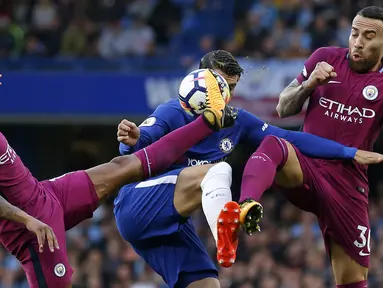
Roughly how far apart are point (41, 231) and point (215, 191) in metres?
1.16

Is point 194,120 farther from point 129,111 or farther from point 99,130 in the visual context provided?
point 99,130

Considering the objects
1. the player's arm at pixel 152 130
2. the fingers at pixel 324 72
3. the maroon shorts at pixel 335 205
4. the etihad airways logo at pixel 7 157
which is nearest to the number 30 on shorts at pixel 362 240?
the maroon shorts at pixel 335 205

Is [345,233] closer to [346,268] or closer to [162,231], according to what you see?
[346,268]

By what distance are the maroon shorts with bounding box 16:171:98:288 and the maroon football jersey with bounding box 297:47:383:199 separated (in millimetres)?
1744

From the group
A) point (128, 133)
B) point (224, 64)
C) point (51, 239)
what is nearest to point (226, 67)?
point (224, 64)

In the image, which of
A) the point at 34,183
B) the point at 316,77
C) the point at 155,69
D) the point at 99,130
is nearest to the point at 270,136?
the point at 316,77

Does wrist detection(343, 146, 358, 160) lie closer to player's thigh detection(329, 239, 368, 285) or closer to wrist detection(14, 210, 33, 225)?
player's thigh detection(329, 239, 368, 285)

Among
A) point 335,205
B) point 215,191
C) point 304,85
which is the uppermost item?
point 304,85

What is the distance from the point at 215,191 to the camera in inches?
271

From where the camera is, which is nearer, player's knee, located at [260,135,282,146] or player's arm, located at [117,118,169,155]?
player's knee, located at [260,135,282,146]

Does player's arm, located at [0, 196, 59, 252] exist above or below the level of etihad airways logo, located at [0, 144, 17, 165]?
below

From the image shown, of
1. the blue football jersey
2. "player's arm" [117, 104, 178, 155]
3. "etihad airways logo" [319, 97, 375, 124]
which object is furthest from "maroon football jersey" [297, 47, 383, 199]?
"player's arm" [117, 104, 178, 155]

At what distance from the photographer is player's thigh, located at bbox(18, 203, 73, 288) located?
7047 mm

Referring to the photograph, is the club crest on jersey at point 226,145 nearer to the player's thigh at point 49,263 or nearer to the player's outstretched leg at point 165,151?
the player's outstretched leg at point 165,151
